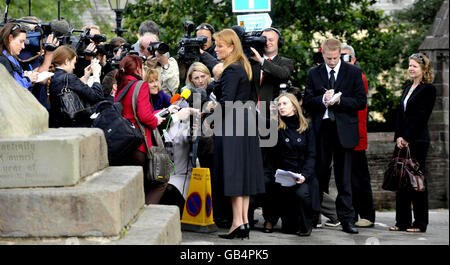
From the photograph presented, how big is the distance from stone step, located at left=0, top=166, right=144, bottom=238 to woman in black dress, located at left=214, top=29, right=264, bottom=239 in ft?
8.27

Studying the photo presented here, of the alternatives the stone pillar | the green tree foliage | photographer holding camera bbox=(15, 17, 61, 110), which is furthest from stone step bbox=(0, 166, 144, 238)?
the green tree foliage

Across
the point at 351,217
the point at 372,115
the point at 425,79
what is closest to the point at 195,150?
the point at 351,217

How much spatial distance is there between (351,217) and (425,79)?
188 cm

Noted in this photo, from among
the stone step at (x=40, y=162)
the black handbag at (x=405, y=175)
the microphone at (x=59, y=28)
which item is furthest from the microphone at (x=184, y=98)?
the stone step at (x=40, y=162)

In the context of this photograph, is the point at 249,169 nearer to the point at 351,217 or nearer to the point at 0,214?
the point at 351,217

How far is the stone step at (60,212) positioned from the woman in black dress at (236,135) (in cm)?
252

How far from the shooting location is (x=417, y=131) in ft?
30.3

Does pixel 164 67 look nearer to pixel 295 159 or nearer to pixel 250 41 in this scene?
pixel 250 41

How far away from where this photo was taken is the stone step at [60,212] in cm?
533

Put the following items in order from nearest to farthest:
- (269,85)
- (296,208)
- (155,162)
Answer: (155,162), (296,208), (269,85)

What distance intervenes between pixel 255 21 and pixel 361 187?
245cm

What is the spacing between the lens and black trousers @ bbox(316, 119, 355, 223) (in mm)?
8844

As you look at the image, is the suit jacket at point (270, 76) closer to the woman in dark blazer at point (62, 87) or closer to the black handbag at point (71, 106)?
the woman in dark blazer at point (62, 87)

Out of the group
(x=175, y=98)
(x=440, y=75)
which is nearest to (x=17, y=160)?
(x=175, y=98)
